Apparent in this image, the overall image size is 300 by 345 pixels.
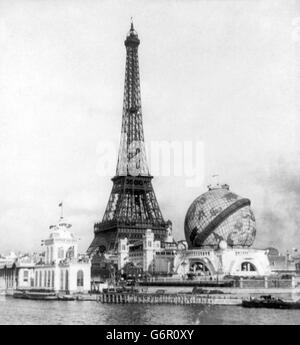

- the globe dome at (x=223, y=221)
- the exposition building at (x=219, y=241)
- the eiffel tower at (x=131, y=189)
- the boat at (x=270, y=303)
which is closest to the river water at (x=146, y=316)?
the boat at (x=270, y=303)

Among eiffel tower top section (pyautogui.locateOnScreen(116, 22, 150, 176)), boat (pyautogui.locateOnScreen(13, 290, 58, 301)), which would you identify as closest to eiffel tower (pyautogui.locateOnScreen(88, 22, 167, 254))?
eiffel tower top section (pyautogui.locateOnScreen(116, 22, 150, 176))

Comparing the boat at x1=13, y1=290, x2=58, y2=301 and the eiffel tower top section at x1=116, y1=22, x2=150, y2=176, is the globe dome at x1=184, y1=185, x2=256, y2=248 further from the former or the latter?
the boat at x1=13, y1=290, x2=58, y2=301

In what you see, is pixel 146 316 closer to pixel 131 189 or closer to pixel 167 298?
pixel 167 298

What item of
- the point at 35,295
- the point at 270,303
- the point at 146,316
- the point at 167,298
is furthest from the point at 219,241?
the point at 146,316

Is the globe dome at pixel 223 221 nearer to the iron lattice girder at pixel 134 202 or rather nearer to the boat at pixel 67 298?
the iron lattice girder at pixel 134 202

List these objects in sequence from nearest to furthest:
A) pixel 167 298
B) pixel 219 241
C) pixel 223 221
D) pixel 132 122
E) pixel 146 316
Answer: pixel 146 316 → pixel 167 298 → pixel 219 241 → pixel 223 221 → pixel 132 122

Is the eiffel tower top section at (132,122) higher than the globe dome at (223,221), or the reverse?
the eiffel tower top section at (132,122)

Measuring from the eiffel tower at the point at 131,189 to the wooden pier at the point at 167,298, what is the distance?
976 inches

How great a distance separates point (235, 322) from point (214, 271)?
35632 mm

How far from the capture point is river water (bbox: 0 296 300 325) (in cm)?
4250

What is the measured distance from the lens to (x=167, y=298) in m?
64.3

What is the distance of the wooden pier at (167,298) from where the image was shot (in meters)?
59.9

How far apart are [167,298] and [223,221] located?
17.9 metres
